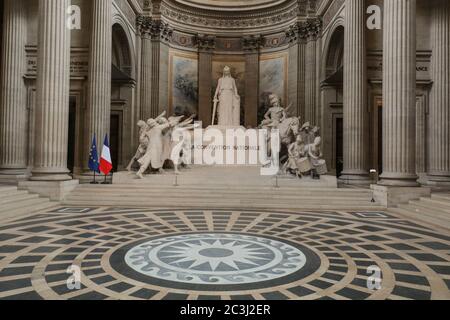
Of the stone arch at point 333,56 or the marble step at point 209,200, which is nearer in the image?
the marble step at point 209,200

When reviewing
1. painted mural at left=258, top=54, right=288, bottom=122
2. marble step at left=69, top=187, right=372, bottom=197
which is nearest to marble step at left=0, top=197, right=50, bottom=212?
marble step at left=69, top=187, right=372, bottom=197

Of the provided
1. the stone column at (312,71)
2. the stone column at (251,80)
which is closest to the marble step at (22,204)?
the stone column at (312,71)

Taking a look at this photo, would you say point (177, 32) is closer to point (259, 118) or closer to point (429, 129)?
point (259, 118)

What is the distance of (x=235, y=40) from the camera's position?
2088 centimetres

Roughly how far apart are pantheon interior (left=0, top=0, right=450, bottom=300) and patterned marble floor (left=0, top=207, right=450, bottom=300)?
0.09 feet

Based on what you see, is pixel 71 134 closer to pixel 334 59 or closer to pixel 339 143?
pixel 339 143

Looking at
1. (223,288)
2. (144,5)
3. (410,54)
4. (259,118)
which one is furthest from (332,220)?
(144,5)

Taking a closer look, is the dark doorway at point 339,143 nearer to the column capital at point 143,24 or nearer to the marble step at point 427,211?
the marble step at point 427,211

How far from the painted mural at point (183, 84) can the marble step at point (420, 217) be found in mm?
14286

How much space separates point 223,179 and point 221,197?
1.58 metres

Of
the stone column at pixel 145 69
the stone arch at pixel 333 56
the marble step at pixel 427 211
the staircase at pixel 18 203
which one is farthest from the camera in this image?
Answer: the stone column at pixel 145 69

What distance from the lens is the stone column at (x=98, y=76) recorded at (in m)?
11.7

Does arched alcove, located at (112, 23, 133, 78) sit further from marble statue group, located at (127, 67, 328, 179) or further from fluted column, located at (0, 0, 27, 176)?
marble statue group, located at (127, 67, 328, 179)

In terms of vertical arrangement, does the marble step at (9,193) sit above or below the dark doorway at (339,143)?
below
